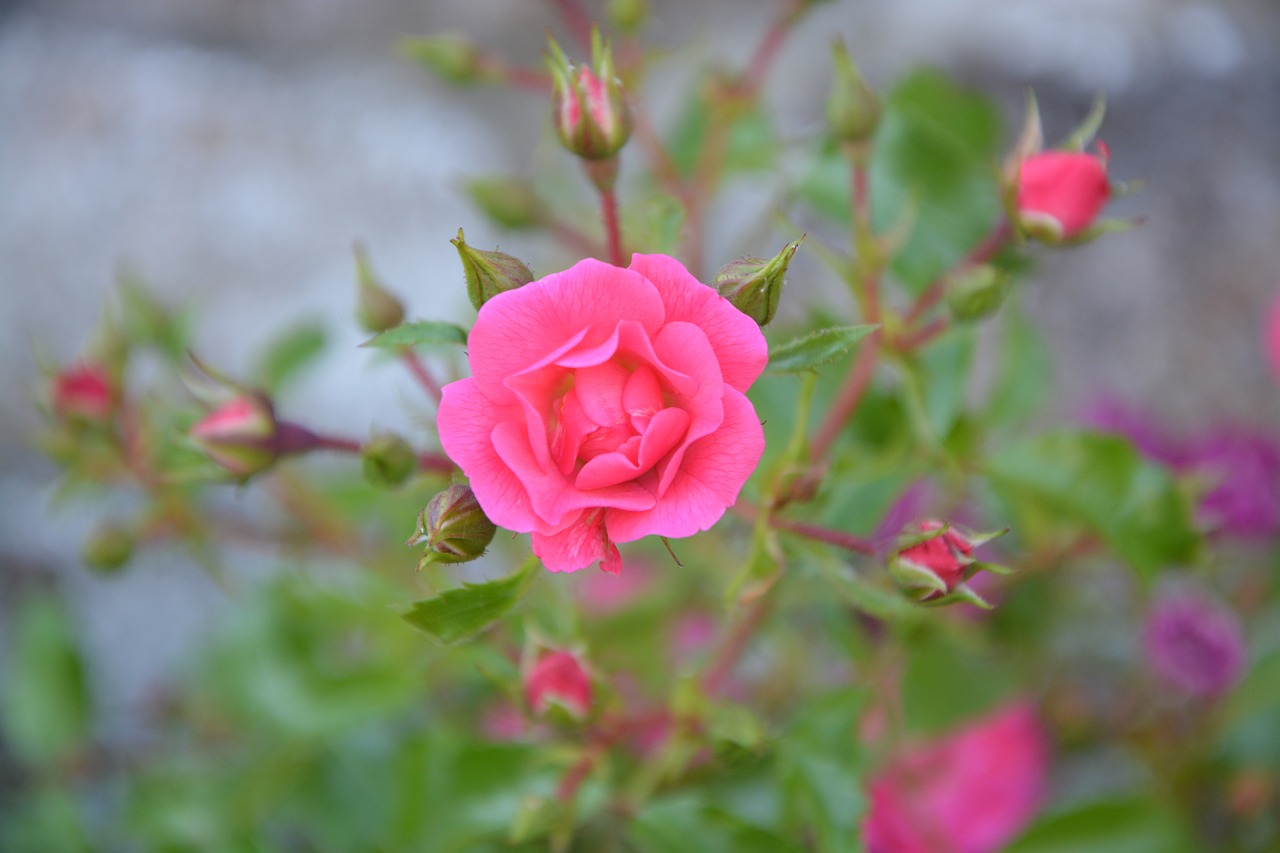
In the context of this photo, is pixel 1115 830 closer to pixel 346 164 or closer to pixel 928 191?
pixel 928 191

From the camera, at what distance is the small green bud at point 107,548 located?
2.82ft

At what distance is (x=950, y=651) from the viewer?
2.94 feet

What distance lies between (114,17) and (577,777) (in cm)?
172

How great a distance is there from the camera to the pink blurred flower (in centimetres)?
89

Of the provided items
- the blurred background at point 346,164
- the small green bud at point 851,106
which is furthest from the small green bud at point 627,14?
the blurred background at point 346,164

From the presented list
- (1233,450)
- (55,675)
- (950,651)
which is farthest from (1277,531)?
(55,675)

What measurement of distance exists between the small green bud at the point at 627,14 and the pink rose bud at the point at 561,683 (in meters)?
0.54

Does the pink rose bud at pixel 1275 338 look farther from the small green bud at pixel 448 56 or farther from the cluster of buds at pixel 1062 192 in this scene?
the small green bud at pixel 448 56

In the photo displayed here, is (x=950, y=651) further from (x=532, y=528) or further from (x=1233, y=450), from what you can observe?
(x=532, y=528)

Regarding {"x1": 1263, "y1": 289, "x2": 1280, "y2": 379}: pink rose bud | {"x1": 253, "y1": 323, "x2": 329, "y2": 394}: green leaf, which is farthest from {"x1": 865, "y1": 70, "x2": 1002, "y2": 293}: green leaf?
{"x1": 253, "y1": 323, "x2": 329, "y2": 394}: green leaf

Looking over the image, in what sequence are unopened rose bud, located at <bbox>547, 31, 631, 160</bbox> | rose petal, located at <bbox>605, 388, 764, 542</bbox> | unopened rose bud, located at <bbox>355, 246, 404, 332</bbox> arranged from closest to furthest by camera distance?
rose petal, located at <bbox>605, 388, 764, 542</bbox>, unopened rose bud, located at <bbox>547, 31, 631, 160</bbox>, unopened rose bud, located at <bbox>355, 246, 404, 332</bbox>

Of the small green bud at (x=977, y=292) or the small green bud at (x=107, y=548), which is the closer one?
the small green bud at (x=977, y=292)

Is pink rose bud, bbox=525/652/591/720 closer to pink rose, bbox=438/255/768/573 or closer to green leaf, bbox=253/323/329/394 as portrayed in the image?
pink rose, bbox=438/255/768/573

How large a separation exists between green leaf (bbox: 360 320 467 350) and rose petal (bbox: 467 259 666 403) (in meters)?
0.06
